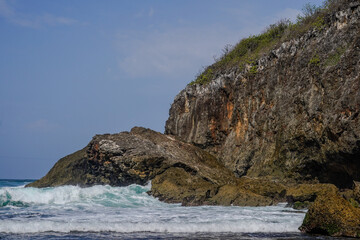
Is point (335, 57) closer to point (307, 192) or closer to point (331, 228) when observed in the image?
point (307, 192)

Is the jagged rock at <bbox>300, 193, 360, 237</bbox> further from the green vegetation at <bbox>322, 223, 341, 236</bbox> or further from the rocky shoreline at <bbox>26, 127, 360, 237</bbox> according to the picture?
the rocky shoreline at <bbox>26, 127, 360, 237</bbox>

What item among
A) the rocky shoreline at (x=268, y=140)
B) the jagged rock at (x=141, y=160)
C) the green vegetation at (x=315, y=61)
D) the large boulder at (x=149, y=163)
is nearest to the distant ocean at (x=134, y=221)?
the rocky shoreline at (x=268, y=140)

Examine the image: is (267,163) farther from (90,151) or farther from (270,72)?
(90,151)

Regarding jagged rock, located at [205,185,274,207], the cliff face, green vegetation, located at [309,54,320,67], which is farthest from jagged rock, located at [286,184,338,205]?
green vegetation, located at [309,54,320,67]

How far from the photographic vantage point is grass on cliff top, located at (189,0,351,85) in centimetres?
2500

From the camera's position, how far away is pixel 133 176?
2342 cm

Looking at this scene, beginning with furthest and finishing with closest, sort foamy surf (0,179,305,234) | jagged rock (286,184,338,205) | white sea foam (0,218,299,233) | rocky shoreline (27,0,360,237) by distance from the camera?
rocky shoreline (27,0,360,237) < jagged rock (286,184,338,205) < foamy surf (0,179,305,234) < white sea foam (0,218,299,233)

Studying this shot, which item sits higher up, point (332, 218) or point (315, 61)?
point (315, 61)

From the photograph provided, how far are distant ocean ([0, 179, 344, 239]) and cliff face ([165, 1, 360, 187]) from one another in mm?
3800

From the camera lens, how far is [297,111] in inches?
888

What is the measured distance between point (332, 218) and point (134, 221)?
603cm

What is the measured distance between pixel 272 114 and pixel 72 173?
1505cm

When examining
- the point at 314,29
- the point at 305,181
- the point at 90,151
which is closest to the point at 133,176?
the point at 90,151

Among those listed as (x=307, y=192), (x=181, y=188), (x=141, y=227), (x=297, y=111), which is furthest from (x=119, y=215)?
(x=297, y=111)
